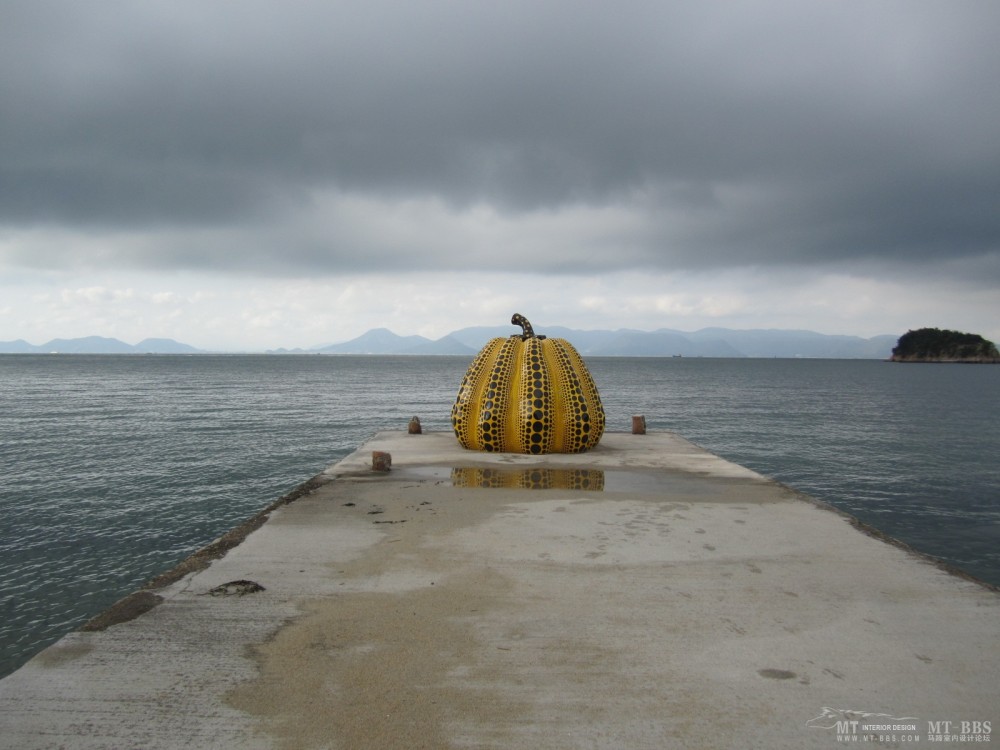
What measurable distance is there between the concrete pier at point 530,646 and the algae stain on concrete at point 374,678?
0.7 inches

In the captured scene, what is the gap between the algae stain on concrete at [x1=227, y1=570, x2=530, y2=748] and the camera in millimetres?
3920

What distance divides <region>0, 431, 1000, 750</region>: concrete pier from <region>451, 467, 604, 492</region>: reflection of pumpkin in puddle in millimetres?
2359

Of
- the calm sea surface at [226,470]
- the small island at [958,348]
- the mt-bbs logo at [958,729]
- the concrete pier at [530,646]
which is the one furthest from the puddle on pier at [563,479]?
the small island at [958,348]

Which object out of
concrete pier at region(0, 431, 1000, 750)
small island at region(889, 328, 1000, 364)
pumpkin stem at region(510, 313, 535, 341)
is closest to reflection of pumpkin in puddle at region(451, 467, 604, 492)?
concrete pier at region(0, 431, 1000, 750)

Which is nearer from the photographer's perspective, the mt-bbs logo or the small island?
the mt-bbs logo

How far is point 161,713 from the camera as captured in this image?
13.4 ft

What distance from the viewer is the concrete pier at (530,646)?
3.97 meters

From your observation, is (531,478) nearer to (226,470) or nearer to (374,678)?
(374,678)

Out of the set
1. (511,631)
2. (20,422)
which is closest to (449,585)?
(511,631)

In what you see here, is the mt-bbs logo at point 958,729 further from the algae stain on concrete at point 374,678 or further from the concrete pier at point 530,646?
the algae stain on concrete at point 374,678

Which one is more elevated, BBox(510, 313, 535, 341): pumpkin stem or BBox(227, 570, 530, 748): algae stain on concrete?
→ BBox(510, 313, 535, 341): pumpkin stem

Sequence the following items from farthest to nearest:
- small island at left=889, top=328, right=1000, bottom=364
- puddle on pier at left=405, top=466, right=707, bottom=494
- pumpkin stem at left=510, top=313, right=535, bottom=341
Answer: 1. small island at left=889, top=328, right=1000, bottom=364
2. pumpkin stem at left=510, top=313, right=535, bottom=341
3. puddle on pier at left=405, top=466, right=707, bottom=494

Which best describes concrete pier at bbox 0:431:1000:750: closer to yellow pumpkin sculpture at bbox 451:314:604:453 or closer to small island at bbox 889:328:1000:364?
yellow pumpkin sculpture at bbox 451:314:604:453

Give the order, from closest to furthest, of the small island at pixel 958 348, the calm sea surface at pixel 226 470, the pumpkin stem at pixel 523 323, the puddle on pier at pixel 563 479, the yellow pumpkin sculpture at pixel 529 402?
1. the calm sea surface at pixel 226 470
2. the puddle on pier at pixel 563 479
3. the yellow pumpkin sculpture at pixel 529 402
4. the pumpkin stem at pixel 523 323
5. the small island at pixel 958 348
